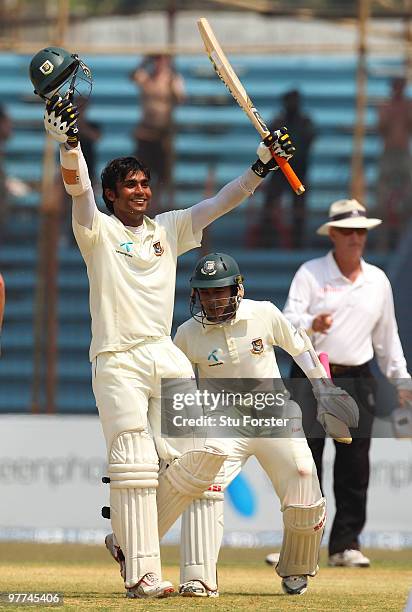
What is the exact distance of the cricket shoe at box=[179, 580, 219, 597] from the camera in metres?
6.28

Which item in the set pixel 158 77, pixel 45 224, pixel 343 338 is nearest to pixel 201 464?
pixel 343 338

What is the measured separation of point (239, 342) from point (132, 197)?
79cm

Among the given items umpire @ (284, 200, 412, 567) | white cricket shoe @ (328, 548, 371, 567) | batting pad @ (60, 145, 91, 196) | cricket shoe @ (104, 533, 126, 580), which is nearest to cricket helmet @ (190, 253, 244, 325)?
batting pad @ (60, 145, 91, 196)

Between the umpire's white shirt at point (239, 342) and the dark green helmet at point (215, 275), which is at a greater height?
the dark green helmet at point (215, 275)

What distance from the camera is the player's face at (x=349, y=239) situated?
8586mm

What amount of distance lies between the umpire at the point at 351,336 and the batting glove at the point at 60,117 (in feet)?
8.72

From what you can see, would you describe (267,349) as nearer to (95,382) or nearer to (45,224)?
(95,382)

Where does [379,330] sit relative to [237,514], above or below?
above

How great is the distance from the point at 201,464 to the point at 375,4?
11.2 m

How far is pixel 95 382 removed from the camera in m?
6.27

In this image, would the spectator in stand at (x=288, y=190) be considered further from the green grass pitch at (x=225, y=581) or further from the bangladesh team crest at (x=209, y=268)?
the bangladesh team crest at (x=209, y=268)

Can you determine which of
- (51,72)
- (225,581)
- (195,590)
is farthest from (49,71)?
(225,581)

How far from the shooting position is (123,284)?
6.28 m

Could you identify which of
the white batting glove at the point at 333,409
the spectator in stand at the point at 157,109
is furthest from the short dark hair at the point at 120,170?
the spectator in stand at the point at 157,109
